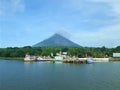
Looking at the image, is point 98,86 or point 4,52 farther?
point 4,52

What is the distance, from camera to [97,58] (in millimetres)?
72812

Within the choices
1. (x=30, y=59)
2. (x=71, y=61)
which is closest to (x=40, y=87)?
(x=71, y=61)

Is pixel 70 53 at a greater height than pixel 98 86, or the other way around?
pixel 70 53

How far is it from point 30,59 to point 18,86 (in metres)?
44.8

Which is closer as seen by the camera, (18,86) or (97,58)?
(18,86)

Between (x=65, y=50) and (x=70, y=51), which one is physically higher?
(x=65, y=50)

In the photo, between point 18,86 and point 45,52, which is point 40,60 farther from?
point 18,86

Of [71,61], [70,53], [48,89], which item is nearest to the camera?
[48,89]

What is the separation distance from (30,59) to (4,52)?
2630cm

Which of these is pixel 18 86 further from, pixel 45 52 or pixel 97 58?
pixel 45 52

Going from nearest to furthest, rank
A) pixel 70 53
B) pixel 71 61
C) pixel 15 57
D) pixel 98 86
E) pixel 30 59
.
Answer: pixel 98 86, pixel 71 61, pixel 30 59, pixel 70 53, pixel 15 57

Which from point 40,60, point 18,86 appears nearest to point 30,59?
point 40,60

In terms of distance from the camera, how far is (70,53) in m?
77.6

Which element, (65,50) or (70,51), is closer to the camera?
(70,51)
